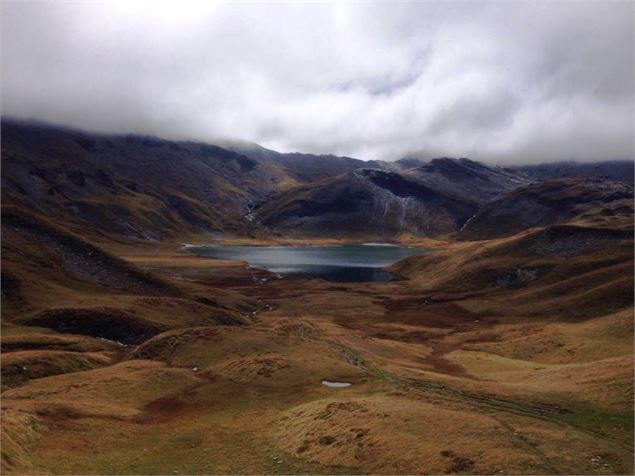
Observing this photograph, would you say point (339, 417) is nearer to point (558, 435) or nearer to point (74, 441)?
point (558, 435)

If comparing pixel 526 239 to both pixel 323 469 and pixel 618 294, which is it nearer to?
pixel 618 294

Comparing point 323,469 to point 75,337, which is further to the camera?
point 75,337

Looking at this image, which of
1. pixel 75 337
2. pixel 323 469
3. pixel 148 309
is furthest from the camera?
pixel 148 309

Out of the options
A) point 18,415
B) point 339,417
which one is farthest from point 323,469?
point 18,415

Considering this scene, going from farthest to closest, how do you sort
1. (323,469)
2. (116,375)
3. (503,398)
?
(116,375) < (503,398) < (323,469)

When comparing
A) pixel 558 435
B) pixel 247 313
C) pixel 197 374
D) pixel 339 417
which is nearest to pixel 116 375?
pixel 197 374

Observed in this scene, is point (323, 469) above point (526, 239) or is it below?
below
